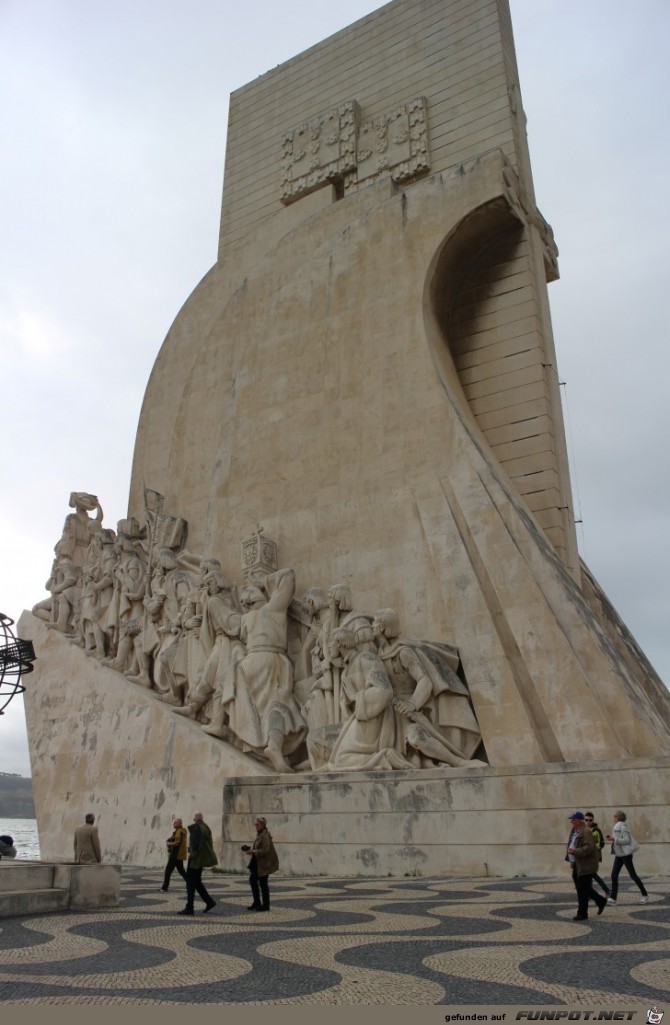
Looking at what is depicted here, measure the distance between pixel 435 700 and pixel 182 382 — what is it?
308 inches

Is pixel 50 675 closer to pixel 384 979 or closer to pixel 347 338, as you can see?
pixel 347 338

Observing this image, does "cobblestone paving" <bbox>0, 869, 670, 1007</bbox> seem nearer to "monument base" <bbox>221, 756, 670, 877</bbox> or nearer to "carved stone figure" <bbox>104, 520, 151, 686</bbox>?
"monument base" <bbox>221, 756, 670, 877</bbox>

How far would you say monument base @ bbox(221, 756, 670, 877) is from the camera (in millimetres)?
6305

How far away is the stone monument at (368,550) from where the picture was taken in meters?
7.40

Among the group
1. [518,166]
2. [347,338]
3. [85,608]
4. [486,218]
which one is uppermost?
[518,166]

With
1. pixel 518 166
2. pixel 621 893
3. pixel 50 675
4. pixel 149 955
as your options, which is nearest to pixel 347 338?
pixel 518 166

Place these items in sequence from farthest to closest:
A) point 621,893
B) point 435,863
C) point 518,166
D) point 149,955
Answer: point 518,166 < point 435,863 < point 621,893 < point 149,955

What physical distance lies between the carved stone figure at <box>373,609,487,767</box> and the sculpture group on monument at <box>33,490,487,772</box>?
1 cm

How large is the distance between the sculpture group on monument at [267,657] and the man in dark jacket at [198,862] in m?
2.63

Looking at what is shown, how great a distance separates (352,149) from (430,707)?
913 cm

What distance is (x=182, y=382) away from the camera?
548 inches

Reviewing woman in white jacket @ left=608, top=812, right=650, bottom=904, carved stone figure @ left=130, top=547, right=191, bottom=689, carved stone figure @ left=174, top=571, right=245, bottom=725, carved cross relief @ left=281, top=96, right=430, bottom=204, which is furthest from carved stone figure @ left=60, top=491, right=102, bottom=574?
woman in white jacket @ left=608, top=812, right=650, bottom=904

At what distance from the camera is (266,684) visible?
29.4 feet

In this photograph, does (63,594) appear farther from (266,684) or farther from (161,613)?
(266,684)
